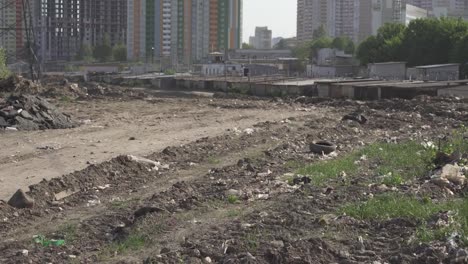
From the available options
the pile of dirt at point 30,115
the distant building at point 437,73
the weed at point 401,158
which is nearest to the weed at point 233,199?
the weed at point 401,158

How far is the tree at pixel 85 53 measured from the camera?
4814 inches

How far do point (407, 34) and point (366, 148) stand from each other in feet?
195

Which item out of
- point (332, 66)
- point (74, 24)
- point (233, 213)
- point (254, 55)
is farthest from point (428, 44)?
point (74, 24)

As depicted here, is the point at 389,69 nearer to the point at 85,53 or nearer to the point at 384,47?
the point at 384,47

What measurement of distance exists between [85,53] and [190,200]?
118 metres

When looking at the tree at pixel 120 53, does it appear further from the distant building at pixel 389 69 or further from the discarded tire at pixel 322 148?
the discarded tire at pixel 322 148

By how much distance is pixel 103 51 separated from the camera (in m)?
126

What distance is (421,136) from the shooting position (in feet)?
62.1

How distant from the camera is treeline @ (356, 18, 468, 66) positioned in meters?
63.9

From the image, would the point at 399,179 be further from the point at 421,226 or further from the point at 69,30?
the point at 69,30

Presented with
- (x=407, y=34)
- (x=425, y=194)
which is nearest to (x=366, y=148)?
(x=425, y=194)

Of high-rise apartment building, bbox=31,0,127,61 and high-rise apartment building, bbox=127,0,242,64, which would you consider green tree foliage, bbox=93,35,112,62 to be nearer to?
high-rise apartment building, bbox=31,0,127,61

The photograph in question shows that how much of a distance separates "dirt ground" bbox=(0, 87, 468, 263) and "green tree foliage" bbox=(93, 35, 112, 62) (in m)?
106

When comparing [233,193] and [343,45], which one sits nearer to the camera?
[233,193]
